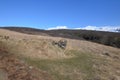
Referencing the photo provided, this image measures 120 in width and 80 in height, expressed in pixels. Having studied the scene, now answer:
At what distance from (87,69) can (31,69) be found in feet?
12.7

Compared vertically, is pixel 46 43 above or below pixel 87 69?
above

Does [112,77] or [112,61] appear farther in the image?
[112,61]

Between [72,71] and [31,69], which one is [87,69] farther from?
[31,69]

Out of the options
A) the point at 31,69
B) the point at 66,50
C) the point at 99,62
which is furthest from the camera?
the point at 66,50

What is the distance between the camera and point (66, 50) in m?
17.8

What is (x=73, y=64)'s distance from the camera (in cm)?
1513

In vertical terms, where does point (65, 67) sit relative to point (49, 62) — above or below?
below

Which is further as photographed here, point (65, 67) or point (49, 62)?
point (49, 62)

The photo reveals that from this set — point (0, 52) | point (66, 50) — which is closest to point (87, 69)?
point (66, 50)

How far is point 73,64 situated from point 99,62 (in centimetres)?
244

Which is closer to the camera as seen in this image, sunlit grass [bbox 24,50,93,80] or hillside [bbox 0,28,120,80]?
hillside [bbox 0,28,120,80]

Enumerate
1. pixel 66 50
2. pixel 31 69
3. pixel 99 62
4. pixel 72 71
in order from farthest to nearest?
pixel 66 50, pixel 99 62, pixel 72 71, pixel 31 69

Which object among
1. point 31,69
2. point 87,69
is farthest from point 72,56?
point 31,69

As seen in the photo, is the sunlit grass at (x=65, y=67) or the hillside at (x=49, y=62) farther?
the sunlit grass at (x=65, y=67)
